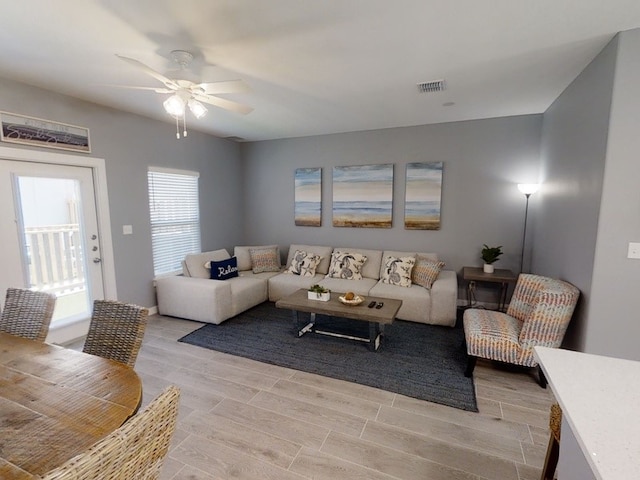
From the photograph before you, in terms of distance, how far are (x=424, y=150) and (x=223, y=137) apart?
11.1ft

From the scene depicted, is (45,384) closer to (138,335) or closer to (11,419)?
(11,419)

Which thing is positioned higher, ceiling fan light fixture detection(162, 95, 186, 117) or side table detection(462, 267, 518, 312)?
ceiling fan light fixture detection(162, 95, 186, 117)

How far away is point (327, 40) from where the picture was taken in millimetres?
2191

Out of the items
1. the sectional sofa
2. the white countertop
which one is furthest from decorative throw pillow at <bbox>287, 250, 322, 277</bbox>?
the white countertop

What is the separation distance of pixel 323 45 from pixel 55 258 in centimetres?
344

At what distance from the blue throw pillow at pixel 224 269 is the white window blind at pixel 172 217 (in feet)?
2.47

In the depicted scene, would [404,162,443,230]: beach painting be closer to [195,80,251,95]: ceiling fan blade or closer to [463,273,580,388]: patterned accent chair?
[463,273,580,388]: patterned accent chair

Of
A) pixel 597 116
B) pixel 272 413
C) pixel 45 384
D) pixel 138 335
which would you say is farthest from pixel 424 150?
pixel 45 384

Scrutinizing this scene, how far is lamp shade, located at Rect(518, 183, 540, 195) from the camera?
12.5 ft

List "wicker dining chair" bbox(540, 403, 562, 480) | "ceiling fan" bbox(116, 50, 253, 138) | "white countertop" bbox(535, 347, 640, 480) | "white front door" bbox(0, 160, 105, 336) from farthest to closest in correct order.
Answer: "white front door" bbox(0, 160, 105, 336)
"ceiling fan" bbox(116, 50, 253, 138)
"wicker dining chair" bbox(540, 403, 562, 480)
"white countertop" bbox(535, 347, 640, 480)

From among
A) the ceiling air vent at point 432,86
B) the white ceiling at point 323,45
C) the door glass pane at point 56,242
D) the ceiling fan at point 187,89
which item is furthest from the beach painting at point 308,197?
the door glass pane at point 56,242

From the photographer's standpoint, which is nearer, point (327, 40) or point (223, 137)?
point (327, 40)

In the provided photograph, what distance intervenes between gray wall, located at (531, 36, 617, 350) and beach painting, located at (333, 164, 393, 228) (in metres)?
2.02

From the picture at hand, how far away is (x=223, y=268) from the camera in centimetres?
445
